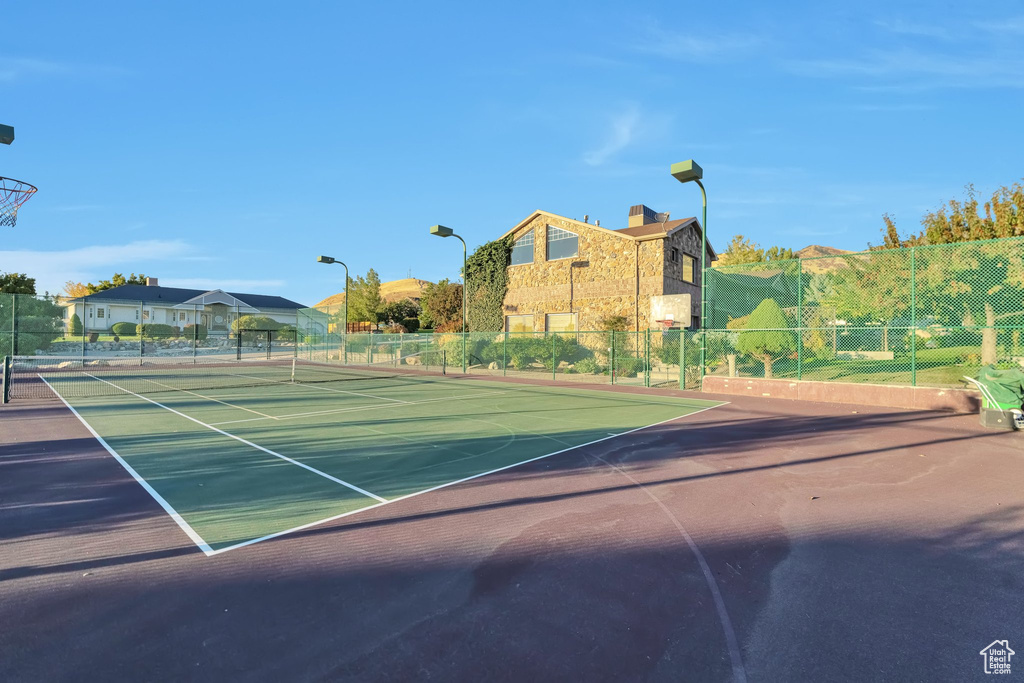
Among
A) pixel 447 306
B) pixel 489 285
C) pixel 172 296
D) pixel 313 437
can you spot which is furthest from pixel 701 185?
pixel 172 296

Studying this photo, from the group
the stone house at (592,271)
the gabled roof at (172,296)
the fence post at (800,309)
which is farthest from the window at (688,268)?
the gabled roof at (172,296)

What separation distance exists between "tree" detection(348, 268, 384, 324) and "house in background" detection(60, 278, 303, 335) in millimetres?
10829

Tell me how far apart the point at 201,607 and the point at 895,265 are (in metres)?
17.6

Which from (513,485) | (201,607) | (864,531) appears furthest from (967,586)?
(201,607)

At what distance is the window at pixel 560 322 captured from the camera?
1229 inches

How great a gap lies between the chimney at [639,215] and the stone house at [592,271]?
2.99 feet

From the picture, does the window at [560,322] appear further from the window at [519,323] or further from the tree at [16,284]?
the tree at [16,284]

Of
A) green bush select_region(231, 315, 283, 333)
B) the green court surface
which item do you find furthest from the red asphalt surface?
green bush select_region(231, 315, 283, 333)

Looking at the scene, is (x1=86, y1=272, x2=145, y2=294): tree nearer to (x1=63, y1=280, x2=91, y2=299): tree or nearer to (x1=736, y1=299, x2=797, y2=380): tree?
(x1=63, y1=280, x2=91, y2=299): tree

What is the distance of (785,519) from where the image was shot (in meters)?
5.21

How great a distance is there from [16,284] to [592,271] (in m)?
39.9

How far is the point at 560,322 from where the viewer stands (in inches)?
1250

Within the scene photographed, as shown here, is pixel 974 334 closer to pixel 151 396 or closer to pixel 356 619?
pixel 356 619

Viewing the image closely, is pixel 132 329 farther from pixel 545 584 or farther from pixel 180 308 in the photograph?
pixel 545 584
